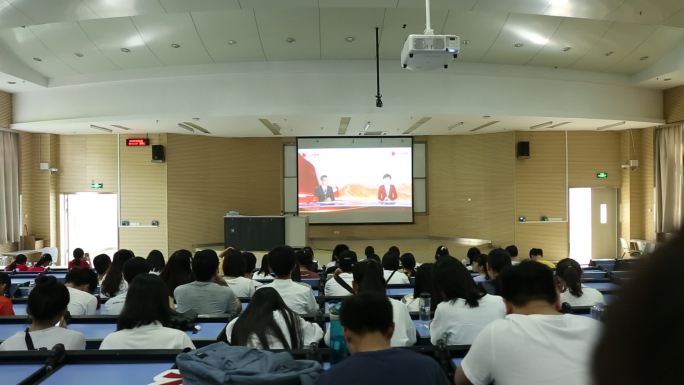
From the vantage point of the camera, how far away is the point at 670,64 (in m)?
7.52

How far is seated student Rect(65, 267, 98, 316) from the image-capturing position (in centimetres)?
336

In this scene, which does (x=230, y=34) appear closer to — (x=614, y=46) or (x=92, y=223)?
(x=614, y=46)

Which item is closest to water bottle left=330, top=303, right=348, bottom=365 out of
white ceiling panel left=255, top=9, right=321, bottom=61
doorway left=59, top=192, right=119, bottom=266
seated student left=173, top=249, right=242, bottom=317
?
seated student left=173, top=249, right=242, bottom=317

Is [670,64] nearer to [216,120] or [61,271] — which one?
[216,120]

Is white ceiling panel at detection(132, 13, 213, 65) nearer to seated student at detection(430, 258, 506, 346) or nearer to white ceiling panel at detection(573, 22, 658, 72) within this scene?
seated student at detection(430, 258, 506, 346)

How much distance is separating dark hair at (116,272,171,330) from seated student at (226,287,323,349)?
40 centimetres

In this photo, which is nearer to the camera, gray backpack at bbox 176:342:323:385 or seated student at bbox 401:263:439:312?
gray backpack at bbox 176:342:323:385

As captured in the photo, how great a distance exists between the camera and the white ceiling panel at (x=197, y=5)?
4680mm

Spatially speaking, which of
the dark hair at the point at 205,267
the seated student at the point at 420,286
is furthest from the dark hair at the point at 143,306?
the seated student at the point at 420,286

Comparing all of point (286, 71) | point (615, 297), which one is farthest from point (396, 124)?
point (615, 297)

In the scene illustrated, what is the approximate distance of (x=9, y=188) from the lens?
351 inches

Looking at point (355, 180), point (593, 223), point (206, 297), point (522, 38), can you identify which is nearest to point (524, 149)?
point (593, 223)

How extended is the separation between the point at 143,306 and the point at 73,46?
20.8 feet

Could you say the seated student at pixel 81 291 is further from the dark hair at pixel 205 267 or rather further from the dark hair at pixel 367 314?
the dark hair at pixel 367 314
